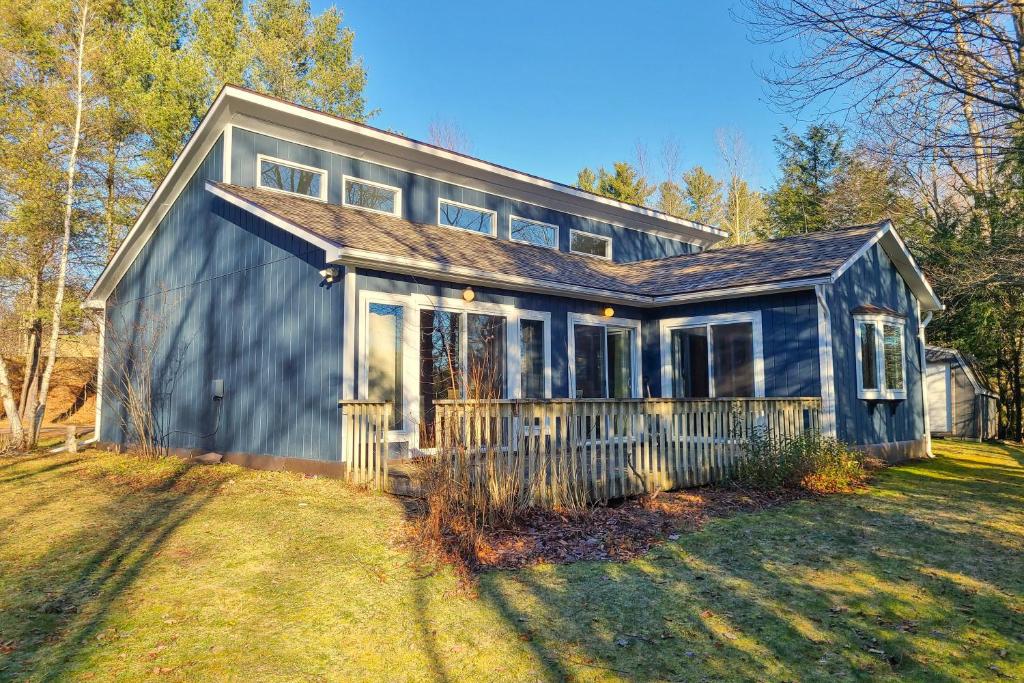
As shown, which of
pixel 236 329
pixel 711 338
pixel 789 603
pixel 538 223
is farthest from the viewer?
pixel 538 223

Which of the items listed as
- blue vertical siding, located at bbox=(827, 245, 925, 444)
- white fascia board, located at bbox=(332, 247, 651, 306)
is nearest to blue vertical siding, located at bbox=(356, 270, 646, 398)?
white fascia board, located at bbox=(332, 247, 651, 306)

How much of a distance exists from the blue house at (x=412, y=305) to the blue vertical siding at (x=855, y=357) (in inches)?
1.9

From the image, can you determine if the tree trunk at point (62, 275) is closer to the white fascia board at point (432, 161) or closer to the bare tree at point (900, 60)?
the white fascia board at point (432, 161)

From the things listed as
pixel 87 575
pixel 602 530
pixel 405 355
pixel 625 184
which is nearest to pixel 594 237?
pixel 405 355

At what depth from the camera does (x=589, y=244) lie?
1598cm

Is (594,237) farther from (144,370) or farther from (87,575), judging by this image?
(87,575)

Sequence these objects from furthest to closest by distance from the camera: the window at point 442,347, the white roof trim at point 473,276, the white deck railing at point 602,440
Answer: the window at point 442,347, the white roof trim at point 473,276, the white deck railing at point 602,440

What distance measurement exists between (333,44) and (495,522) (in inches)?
1068

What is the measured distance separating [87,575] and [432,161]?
9.28m

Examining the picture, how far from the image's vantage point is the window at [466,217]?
42.8 ft

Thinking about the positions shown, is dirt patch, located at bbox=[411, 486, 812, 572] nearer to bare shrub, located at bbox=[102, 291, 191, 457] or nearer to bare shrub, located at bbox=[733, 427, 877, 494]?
bare shrub, located at bbox=[733, 427, 877, 494]

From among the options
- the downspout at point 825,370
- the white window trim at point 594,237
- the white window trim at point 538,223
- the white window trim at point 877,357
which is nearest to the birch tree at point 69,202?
the white window trim at point 538,223

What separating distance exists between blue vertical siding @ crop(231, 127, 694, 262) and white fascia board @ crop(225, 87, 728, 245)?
0.62ft

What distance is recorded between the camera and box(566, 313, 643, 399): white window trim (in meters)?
11.7
